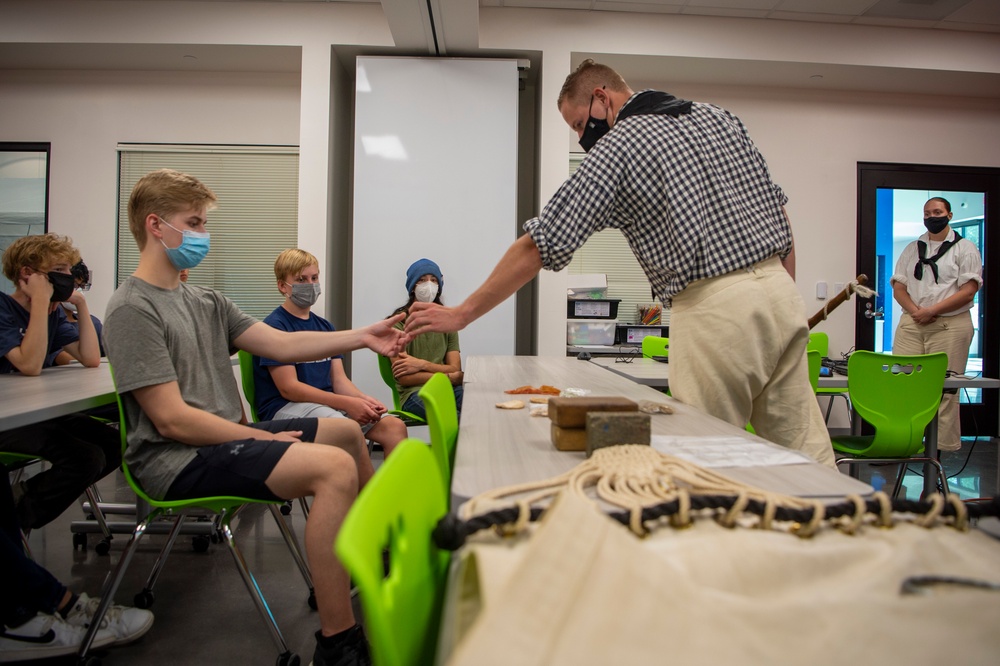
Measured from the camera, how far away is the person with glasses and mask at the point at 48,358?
2.15 metres

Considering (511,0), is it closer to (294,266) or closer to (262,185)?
(262,185)

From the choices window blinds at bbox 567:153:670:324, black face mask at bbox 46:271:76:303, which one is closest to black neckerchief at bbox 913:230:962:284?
window blinds at bbox 567:153:670:324

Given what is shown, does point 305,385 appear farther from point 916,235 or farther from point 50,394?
point 916,235

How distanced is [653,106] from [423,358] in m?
2.19

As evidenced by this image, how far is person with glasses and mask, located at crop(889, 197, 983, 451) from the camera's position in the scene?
15.0ft

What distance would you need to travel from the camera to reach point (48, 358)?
9.00ft

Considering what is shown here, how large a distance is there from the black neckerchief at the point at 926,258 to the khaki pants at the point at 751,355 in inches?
157

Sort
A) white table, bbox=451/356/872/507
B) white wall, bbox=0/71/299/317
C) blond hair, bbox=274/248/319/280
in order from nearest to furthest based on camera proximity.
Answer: white table, bbox=451/356/872/507
blond hair, bbox=274/248/319/280
white wall, bbox=0/71/299/317

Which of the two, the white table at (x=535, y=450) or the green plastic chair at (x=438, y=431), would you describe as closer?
the white table at (x=535, y=450)

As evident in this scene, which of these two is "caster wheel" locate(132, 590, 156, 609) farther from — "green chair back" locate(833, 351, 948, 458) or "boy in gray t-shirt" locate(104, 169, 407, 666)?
"green chair back" locate(833, 351, 948, 458)

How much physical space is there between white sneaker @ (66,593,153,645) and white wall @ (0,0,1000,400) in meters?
3.01

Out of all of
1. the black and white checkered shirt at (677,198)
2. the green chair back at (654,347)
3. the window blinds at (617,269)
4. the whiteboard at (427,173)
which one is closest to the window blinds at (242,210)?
the whiteboard at (427,173)

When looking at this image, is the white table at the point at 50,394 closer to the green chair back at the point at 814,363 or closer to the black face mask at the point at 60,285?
the black face mask at the point at 60,285

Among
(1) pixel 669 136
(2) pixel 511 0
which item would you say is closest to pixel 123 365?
(1) pixel 669 136
